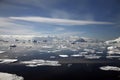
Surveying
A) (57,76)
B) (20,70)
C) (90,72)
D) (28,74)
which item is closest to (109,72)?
(90,72)

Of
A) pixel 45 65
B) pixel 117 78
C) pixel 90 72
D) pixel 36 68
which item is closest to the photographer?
pixel 117 78

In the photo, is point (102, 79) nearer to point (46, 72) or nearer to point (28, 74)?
point (46, 72)

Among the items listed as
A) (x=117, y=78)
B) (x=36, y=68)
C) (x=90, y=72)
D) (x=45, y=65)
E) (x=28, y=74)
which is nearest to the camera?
(x=117, y=78)

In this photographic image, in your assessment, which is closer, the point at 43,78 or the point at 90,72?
the point at 43,78

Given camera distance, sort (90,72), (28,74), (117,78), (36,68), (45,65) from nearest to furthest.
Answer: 1. (117,78)
2. (28,74)
3. (90,72)
4. (36,68)
5. (45,65)

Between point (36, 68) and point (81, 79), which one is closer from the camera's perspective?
point (81, 79)

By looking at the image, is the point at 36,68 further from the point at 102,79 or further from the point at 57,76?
the point at 102,79

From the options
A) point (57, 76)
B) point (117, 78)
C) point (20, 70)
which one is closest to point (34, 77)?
point (57, 76)

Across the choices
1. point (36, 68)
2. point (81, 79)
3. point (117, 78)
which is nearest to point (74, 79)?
point (81, 79)

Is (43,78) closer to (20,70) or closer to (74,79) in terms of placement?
(74,79)
